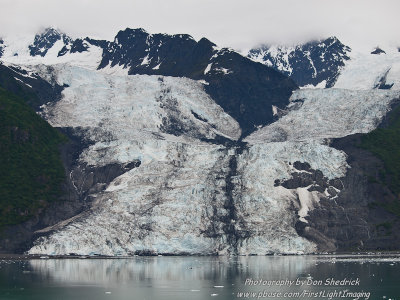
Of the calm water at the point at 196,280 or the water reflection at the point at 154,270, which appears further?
the water reflection at the point at 154,270

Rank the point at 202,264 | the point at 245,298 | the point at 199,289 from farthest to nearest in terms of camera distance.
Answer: the point at 202,264 → the point at 199,289 → the point at 245,298

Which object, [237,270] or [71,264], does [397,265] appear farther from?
[71,264]

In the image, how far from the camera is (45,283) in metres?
130

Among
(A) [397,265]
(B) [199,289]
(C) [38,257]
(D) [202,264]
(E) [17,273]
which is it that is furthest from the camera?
(C) [38,257]

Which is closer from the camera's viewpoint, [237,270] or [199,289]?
[199,289]

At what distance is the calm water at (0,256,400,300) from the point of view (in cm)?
11275

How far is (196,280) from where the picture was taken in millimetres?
134125

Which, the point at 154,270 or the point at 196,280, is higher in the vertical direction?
the point at 154,270

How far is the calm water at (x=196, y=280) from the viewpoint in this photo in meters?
113

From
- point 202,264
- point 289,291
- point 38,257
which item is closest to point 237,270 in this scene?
point 202,264

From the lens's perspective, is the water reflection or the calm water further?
the water reflection

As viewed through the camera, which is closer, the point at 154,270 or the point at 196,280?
the point at 196,280

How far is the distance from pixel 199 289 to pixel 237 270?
31881 millimetres

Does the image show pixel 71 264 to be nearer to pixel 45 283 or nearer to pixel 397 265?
pixel 45 283
